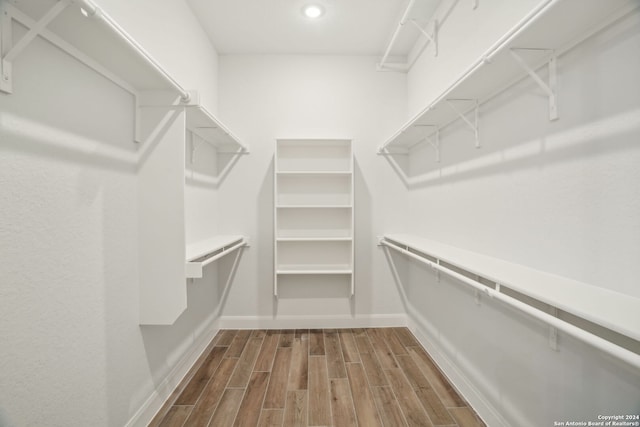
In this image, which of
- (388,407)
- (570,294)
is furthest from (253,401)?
(570,294)

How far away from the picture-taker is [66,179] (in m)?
1.05

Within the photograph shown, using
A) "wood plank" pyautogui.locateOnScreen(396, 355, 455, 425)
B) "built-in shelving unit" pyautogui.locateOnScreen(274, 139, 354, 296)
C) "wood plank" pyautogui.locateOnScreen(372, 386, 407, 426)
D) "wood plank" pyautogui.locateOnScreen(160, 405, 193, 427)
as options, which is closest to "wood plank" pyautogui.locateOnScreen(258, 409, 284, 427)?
"wood plank" pyautogui.locateOnScreen(160, 405, 193, 427)

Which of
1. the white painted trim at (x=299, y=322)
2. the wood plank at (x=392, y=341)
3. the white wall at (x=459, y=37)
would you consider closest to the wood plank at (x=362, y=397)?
the wood plank at (x=392, y=341)

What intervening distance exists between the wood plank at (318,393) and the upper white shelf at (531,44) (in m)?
1.83

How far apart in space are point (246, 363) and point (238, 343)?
1.18 feet

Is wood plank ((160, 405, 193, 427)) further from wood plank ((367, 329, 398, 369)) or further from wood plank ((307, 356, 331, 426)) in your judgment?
wood plank ((367, 329, 398, 369))

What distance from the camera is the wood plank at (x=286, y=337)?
2.41m

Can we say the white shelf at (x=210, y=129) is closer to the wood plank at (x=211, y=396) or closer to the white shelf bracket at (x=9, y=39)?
the white shelf bracket at (x=9, y=39)

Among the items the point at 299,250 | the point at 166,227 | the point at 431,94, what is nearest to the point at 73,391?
the point at 166,227

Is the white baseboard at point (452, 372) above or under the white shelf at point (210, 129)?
under

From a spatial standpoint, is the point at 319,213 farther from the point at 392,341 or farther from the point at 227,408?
the point at 227,408

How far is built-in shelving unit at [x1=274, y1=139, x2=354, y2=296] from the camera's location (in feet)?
8.92

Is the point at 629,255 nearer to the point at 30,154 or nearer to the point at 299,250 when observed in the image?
the point at 30,154

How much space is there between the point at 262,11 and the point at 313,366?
273 centimetres
